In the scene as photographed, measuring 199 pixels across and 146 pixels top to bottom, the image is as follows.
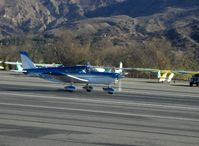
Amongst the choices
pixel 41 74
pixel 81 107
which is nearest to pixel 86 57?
pixel 41 74

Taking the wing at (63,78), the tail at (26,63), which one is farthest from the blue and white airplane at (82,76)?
the tail at (26,63)

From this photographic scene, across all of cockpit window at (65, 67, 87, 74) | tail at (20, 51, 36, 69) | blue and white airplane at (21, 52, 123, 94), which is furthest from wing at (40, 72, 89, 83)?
tail at (20, 51, 36, 69)

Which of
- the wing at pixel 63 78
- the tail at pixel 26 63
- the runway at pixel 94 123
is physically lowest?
the runway at pixel 94 123

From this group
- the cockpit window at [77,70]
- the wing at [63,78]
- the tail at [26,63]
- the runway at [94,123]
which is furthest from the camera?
the tail at [26,63]

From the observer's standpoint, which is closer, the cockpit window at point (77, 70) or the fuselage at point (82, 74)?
the fuselage at point (82, 74)

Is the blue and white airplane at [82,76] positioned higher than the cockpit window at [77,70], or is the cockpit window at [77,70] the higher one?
the cockpit window at [77,70]

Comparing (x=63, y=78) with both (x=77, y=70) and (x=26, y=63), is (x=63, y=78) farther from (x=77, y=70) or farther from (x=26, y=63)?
(x=26, y=63)

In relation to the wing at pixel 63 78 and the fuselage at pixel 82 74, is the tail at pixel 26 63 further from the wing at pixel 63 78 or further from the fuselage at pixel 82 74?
the wing at pixel 63 78

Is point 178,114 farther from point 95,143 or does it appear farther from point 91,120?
point 95,143

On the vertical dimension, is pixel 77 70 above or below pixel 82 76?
above

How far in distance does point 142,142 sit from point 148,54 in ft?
201

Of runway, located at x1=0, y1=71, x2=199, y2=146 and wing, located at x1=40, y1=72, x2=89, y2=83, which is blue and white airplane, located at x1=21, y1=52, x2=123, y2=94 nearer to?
wing, located at x1=40, y1=72, x2=89, y2=83

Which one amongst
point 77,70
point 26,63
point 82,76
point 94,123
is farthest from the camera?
point 26,63

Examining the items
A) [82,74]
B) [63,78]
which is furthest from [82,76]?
[63,78]
